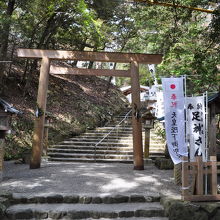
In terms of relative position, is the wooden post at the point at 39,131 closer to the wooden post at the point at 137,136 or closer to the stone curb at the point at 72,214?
the wooden post at the point at 137,136

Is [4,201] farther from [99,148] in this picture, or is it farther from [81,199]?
[99,148]

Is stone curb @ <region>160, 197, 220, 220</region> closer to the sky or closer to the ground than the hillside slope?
closer to the ground

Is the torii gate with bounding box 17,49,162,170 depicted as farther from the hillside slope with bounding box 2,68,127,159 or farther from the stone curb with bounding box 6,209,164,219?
the stone curb with bounding box 6,209,164,219

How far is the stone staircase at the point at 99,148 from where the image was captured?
1206cm

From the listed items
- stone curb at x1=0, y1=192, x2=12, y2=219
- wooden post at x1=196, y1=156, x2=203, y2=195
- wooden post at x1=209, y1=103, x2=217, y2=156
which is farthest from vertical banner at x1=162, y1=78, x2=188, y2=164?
stone curb at x1=0, y1=192, x2=12, y2=219

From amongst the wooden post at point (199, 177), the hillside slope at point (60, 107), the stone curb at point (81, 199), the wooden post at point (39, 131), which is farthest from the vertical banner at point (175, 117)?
the hillside slope at point (60, 107)

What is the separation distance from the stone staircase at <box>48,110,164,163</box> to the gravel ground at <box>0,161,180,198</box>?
102 inches

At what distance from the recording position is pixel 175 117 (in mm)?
6719

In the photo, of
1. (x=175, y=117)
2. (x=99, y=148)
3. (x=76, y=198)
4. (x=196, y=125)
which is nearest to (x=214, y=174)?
(x=196, y=125)

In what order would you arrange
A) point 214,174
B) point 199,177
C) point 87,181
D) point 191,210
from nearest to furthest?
point 191,210 → point 199,177 → point 214,174 → point 87,181

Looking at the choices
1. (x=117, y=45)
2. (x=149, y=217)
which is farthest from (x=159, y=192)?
(x=117, y=45)

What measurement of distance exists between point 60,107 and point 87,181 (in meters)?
8.76

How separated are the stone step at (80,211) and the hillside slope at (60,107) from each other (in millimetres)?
5973

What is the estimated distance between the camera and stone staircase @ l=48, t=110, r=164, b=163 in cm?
1206
